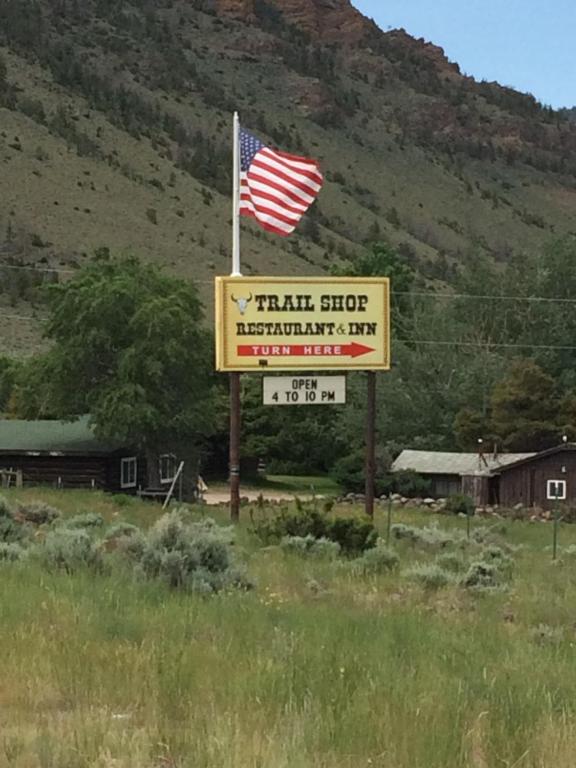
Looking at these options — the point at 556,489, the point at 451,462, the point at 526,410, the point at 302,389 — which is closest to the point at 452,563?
the point at 302,389

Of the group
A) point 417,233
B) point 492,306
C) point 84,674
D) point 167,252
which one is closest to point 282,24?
point 417,233

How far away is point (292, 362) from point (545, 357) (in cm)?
3619

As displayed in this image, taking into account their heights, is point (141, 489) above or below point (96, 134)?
below

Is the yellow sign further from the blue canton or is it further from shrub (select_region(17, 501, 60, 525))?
shrub (select_region(17, 501, 60, 525))

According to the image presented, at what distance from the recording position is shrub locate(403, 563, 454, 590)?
11.7m

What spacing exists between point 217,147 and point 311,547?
111607mm

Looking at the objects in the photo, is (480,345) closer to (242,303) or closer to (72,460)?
(72,460)

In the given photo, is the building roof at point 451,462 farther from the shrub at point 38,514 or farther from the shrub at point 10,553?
the shrub at point 10,553

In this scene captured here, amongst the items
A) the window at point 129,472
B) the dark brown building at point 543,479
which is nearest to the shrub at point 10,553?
the window at point 129,472

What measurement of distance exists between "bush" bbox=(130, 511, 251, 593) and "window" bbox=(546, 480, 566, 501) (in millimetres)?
34131

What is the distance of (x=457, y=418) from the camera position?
166 ft

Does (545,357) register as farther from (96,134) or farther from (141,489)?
(96,134)

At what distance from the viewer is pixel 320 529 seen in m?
16.6

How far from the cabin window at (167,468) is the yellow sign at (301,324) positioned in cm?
1972
